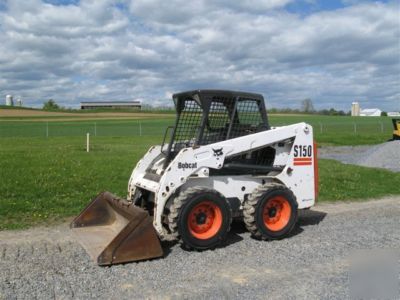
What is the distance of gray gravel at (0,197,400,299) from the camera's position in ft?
17.2

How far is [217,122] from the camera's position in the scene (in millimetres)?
7559

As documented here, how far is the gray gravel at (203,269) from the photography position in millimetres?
5238

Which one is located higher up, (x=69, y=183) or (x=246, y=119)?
(x=246, y=119)

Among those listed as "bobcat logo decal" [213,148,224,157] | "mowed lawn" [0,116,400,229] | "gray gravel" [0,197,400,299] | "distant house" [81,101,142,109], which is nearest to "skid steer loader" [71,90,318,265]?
"bobcat logo decal" [213,148,224,157]

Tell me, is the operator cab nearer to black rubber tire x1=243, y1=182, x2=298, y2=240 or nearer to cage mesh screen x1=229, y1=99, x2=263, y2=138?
cage mesh screen x1=229, y1=99, x2=263, y2=138

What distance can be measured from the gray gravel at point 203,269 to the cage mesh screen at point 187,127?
161cm

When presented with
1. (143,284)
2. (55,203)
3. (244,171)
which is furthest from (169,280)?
(55,203)

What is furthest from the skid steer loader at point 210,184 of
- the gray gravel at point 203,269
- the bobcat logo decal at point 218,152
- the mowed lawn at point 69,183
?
the mowed lawn at point 69,183

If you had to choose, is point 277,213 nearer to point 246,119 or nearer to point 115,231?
point 246,119

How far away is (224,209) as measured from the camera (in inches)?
273

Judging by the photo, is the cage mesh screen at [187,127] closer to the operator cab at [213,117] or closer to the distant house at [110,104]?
the operator cab at [213,117]

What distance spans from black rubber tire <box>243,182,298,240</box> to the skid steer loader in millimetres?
15

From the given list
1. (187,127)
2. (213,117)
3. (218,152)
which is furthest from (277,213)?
(187,127)

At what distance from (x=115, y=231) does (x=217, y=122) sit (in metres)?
2.23
